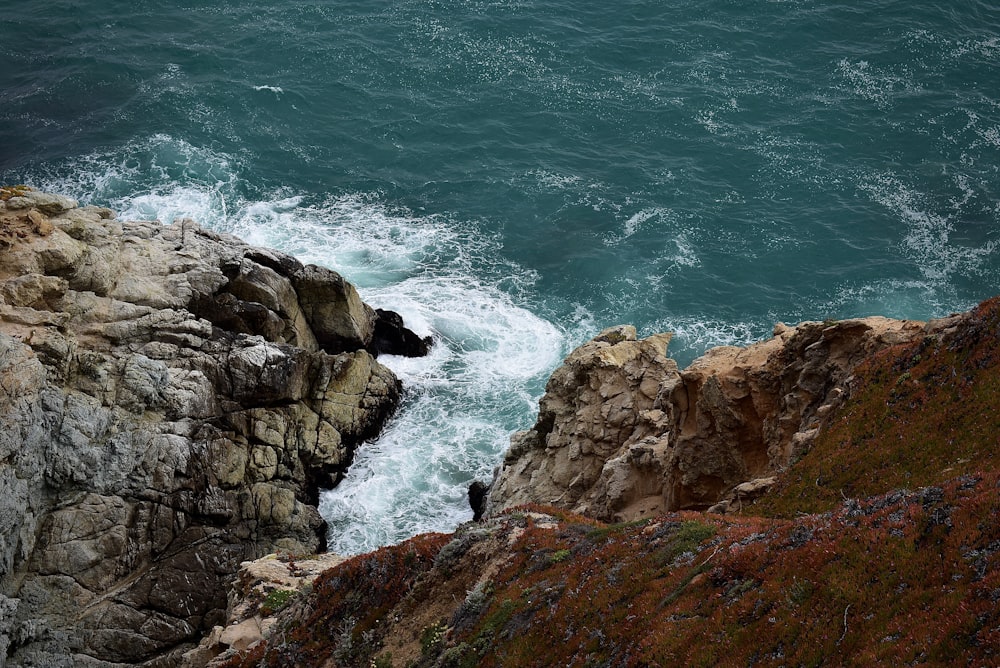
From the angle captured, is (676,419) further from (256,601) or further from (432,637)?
(256,601)

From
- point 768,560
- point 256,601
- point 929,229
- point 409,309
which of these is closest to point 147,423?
point 256,601

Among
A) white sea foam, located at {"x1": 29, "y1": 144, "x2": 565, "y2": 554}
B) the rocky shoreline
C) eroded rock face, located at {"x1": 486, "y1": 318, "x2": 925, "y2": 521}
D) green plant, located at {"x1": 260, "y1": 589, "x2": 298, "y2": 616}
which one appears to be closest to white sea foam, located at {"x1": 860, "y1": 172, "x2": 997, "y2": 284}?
white sea foam, located at {"x1": 29, "y1": 144, "x2": 565, "y2": 554}

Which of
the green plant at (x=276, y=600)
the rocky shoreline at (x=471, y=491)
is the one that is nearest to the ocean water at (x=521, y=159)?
the rocky shoreline at (x=471, y=491)

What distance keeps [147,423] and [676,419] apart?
28054mm

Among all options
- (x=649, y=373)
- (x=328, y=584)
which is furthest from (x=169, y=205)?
(x=328, y=584)

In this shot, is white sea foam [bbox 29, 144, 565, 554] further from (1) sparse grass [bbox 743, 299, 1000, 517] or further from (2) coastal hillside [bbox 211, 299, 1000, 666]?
(1) sparse grass [bbox 743, 299, 1000, 517]

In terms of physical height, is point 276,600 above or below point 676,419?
below

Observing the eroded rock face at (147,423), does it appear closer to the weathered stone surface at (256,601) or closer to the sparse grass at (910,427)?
the weathered stone surface at (256,601)

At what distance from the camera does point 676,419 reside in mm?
40625

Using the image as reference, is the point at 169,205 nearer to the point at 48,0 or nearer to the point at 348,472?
the point at 348,472

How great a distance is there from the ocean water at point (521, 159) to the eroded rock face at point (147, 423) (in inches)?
208

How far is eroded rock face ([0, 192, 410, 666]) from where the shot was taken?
1635 inches

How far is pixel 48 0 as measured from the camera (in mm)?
102812

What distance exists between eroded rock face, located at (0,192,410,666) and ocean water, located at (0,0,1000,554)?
5.27 meters
